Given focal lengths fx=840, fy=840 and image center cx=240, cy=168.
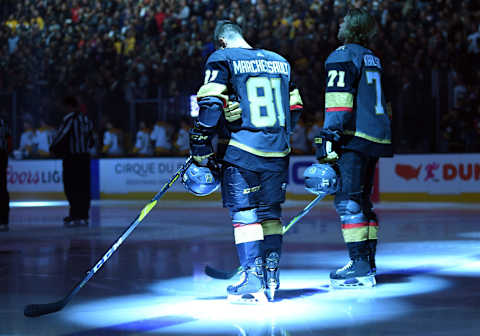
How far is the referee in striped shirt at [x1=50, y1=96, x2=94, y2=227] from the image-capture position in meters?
11.3

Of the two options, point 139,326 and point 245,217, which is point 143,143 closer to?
point 245,217

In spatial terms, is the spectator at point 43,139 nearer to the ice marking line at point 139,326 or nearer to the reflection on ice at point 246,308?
the reflection on ice at point 246,308

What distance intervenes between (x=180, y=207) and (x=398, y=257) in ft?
30.0

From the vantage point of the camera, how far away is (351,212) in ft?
18.2

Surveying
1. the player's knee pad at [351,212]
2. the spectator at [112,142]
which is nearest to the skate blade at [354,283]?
the player's knee pad at [351,212]

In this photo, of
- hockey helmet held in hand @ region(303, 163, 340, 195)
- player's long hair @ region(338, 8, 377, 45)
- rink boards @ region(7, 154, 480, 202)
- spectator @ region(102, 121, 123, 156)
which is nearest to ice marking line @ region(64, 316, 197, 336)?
hockey helmet held in hand @ region(303, 163, 340, 195)

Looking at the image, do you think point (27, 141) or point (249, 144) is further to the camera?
point (27, 141)

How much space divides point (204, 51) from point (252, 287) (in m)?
15.9

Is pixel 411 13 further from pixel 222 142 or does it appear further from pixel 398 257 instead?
pixel 222 142

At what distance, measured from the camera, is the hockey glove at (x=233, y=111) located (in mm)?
4949

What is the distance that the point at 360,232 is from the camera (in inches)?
219

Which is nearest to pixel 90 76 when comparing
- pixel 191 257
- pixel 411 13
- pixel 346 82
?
pixel 411 13

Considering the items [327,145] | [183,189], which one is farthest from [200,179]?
[183,189]

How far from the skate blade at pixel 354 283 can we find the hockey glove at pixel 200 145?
1.36 meters
